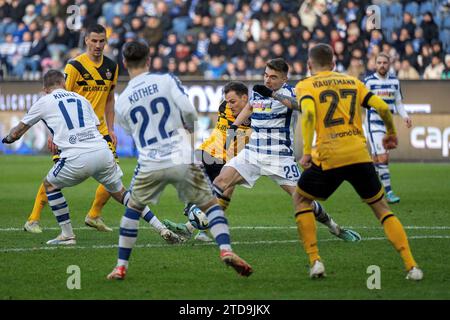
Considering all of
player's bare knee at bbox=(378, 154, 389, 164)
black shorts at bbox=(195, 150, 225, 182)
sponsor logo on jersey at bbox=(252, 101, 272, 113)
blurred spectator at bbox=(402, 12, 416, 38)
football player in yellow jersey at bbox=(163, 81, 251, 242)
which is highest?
sponsor logo on jersey at bbox=(252, 101, 272, 113)

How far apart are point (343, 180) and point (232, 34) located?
718 inches

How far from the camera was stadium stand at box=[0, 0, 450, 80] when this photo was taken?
24875 mm

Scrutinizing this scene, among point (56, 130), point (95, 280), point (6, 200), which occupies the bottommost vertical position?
point (6, 200)

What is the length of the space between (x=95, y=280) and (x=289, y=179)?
3.07 meters

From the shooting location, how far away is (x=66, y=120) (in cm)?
1102

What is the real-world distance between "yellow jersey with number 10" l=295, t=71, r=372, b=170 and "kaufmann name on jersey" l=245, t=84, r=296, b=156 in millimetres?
2220

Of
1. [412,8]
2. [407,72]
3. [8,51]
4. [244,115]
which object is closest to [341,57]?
[407,72]

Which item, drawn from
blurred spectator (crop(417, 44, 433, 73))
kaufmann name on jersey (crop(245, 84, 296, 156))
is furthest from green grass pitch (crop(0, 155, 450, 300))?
blurred spectator (crop(417, 44, 433, 73))

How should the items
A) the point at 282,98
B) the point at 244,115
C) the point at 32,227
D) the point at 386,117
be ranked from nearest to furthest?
1. the point at 386,117
2. the point at 282,98
3. the point at 244,115
4. the point at 32,227

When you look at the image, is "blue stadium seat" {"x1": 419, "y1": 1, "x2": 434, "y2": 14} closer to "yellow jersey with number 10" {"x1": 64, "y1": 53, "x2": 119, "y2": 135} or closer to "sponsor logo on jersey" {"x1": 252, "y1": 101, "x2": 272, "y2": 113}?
"yellow jersey with number 10" {"x1": 64, "y1": 53, "x2": 119, "y2": 135}

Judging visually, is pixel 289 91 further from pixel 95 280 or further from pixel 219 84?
pixel 219 84

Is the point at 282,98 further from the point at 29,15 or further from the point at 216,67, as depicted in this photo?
the point at 29,15

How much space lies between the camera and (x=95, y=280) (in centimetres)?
888

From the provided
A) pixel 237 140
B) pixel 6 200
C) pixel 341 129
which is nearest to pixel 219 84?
pixel 6 200
